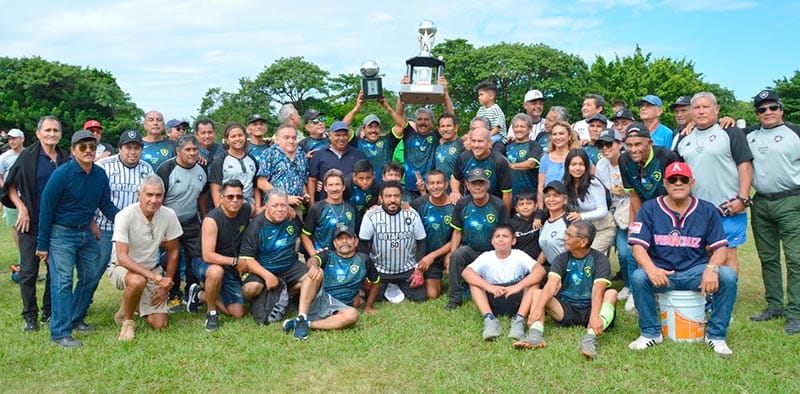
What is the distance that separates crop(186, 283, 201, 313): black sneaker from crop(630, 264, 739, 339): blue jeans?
5.02 meters

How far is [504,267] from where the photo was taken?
6402mm

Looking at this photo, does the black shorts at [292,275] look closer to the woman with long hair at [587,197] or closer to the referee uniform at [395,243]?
the referee uniform at [395,243]

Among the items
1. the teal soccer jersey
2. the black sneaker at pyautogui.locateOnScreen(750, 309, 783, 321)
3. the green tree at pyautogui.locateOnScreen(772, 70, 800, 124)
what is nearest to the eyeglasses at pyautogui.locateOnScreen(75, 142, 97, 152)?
the teal soccer jersey

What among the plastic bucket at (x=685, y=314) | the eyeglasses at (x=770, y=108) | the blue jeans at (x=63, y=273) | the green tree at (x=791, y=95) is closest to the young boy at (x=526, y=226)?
the plastic bucket at (x=685, y=314)

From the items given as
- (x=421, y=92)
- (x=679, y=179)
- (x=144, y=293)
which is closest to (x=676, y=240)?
(x=679, y=179)

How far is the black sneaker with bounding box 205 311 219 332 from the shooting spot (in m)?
6.19

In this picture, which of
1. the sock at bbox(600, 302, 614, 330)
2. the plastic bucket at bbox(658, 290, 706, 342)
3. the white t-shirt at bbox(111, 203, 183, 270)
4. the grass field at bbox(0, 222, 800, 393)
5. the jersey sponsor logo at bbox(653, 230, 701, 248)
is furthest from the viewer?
the white t-shirt at bbox(111, 203, 183, 270)

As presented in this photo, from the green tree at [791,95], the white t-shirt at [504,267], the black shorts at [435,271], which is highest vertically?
the green tree at [791,95]

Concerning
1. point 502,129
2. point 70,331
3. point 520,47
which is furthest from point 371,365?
point 520,47

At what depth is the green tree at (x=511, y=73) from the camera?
42.9 m

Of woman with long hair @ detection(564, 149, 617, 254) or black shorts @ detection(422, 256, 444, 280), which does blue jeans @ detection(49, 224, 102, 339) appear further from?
woman with long hair @ detection(564, 149, 617, 254)

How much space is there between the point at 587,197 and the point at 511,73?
3799 centimetres

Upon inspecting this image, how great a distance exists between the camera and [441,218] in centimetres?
748

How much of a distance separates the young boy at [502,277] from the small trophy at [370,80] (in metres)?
3.26
